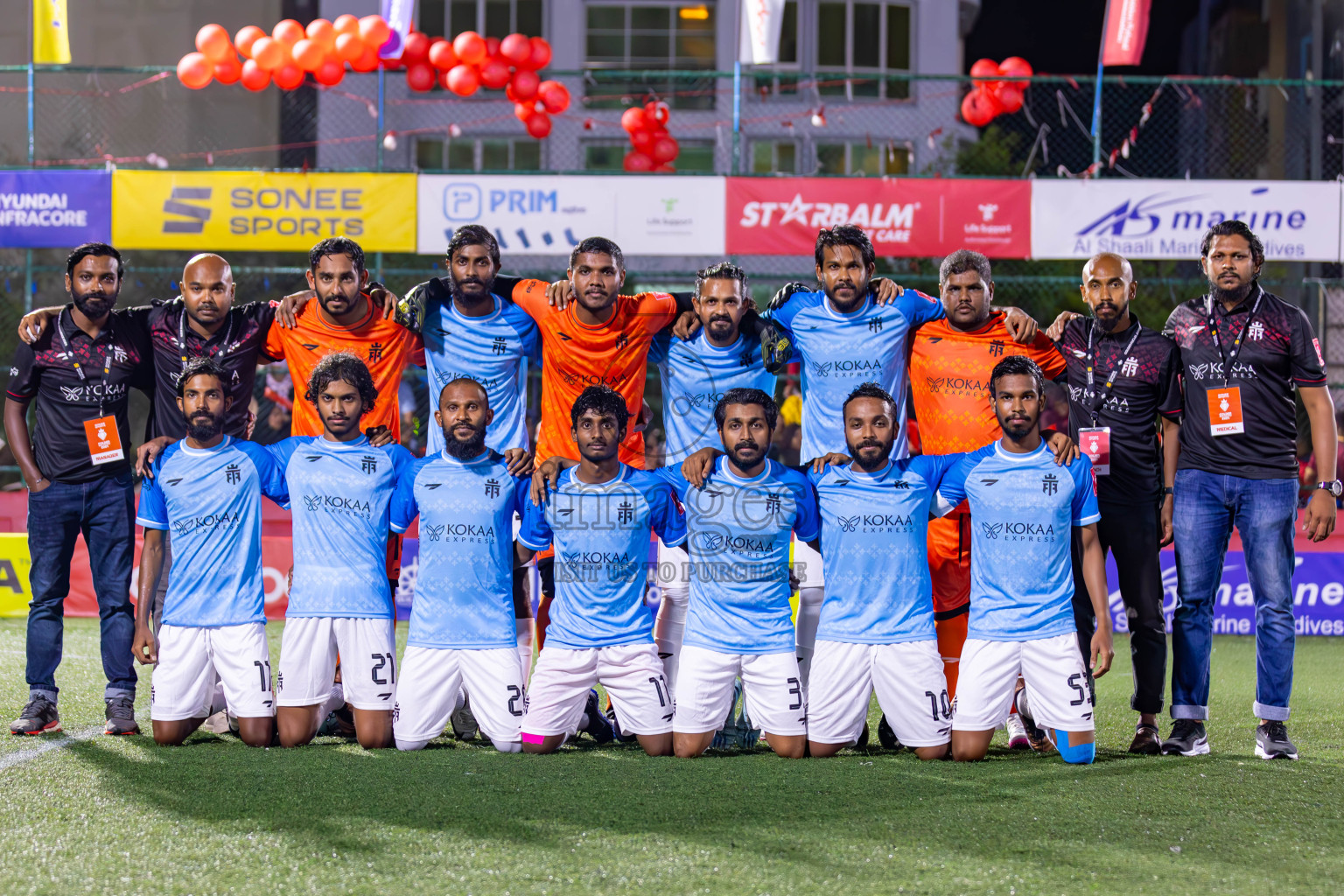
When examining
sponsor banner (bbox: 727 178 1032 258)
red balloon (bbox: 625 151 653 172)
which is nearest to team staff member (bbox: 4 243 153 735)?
sponsor banner (bbox: 727 178 1032 258)

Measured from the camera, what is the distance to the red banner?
45.2 feet

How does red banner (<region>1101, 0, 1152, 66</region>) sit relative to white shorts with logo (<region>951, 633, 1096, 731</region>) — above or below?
above

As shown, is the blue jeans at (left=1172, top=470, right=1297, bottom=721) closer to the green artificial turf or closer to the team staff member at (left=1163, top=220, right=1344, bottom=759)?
the team staff member at (left=1163, top=220, right=1344, bottom=759)

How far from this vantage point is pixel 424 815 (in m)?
4.12

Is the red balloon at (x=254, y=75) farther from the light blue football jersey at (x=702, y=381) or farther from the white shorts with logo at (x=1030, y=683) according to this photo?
the white shorts with logo at (x=1030, y=683)

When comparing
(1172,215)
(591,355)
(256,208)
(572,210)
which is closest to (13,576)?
(256,208)

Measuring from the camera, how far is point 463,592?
535 cm

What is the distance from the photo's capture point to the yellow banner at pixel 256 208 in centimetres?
1171

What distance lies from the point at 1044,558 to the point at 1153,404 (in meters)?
1.03

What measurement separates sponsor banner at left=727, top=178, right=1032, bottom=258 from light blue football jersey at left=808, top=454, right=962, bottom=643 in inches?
267

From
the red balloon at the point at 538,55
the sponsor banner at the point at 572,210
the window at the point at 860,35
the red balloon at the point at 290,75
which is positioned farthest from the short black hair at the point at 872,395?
the window at the point at 860,35

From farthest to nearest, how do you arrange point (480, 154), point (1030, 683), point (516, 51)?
point (480, 154)
point (516, 51)
point (1030, 683)

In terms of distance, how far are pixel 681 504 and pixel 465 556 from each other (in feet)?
3.10

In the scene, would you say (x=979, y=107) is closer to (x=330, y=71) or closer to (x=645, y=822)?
(x=330, y=71)
